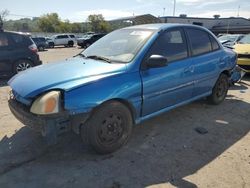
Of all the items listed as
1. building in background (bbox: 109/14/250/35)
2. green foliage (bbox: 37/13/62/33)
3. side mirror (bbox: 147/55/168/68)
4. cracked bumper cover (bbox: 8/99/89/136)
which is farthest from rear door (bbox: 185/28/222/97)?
green foliage (bbox: 37/13/62/33)

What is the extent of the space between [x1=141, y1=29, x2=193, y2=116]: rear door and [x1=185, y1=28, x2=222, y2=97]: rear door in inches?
8.7

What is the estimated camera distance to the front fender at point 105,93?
126 inches

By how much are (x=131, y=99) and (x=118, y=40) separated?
1.28 m

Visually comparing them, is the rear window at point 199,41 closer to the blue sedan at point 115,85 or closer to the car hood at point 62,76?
the blue sedan at point 115,85

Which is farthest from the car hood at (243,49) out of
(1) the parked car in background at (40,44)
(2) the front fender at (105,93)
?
(1) the parked car in background at (40,44)

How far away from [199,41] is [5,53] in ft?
21.0

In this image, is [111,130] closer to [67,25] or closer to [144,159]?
[144,159]

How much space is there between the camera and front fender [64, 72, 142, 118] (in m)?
3.21

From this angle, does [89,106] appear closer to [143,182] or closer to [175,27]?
[143,182]

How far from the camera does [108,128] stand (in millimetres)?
3621

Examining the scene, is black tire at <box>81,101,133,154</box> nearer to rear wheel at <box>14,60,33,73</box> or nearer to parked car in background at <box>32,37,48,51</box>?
rear wheel at <box>14,60,33,73</box>

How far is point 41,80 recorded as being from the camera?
11.6 feet

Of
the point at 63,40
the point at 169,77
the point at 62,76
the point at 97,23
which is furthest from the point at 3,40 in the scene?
the point at 97,23

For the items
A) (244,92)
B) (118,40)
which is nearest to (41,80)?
(118,40)
